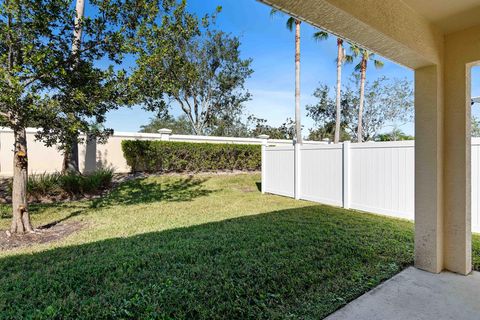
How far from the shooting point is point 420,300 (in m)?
2.23

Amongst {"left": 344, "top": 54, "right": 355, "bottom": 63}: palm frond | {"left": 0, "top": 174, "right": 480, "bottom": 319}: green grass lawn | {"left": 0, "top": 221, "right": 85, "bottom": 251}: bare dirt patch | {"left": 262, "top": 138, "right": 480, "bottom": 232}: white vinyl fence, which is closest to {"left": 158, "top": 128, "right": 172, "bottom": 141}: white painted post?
{"left": 262, "top": 138, "right": 480, "bottom": 232}: white vinyl fence

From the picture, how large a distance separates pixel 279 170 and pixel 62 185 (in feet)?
20.2

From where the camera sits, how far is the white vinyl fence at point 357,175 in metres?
4.92

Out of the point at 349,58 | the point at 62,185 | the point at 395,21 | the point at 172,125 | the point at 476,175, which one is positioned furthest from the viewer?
the point at 172,125

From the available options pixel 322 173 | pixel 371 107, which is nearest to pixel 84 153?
pixel 322 173

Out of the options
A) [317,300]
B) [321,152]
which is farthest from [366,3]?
[321,152]

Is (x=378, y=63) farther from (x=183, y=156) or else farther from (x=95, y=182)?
(x=95, y=182)

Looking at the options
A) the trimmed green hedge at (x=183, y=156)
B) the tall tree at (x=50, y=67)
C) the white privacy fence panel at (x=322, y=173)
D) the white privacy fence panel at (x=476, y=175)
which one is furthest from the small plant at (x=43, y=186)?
the white privacy fence panel at (x=476, y=175)

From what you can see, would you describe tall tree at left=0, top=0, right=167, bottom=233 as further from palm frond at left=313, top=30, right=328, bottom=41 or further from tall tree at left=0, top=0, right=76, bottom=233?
palm frond at left=313, top=30, right=328, bottom=41

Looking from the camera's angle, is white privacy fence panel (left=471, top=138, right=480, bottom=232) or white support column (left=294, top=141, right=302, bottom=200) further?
white support column (left=294, top=141, right=302, bottom=200)

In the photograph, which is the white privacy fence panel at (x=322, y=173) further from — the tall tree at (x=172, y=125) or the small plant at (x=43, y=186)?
the tall tree at (x=172, y=125)

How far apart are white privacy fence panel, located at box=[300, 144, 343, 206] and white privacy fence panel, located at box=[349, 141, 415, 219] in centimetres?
35

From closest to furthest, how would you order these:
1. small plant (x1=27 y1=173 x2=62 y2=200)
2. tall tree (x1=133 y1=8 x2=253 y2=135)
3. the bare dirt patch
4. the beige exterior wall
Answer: the beige exterior wall → the bare dirt patch → small plant (x1=27 y1=173 x2=62 y2=200) → tall tree (x1=133 y1=8 x2=253 y2=135)

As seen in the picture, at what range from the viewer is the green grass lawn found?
2.16 m
